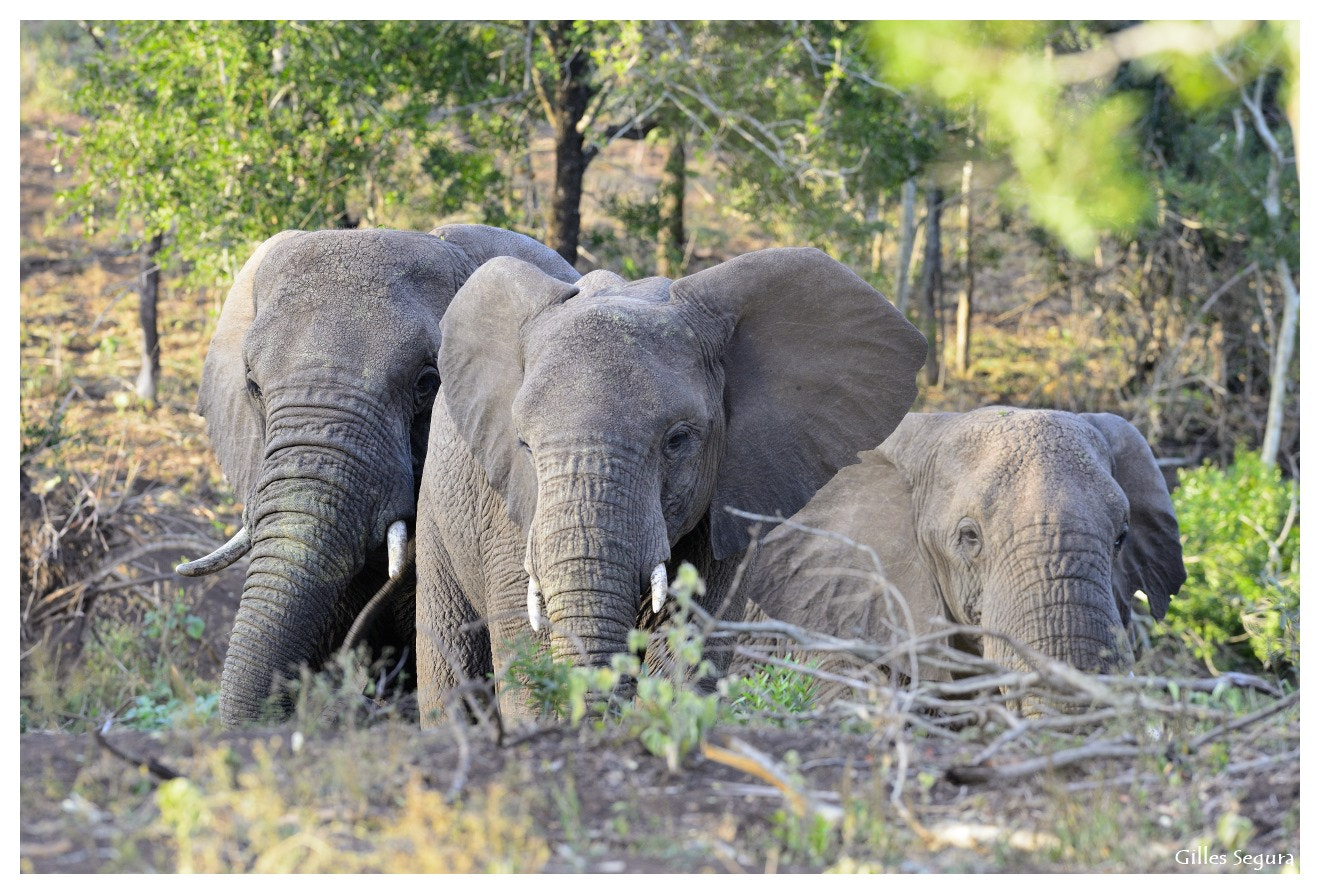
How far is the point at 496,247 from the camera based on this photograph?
6621 millimetres

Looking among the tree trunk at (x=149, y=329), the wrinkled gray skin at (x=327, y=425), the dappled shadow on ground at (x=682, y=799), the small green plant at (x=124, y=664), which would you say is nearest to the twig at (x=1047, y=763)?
the dappled shadow on ground at (x=682, y=799)

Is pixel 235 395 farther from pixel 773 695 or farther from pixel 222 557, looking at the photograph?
pixel 773 695

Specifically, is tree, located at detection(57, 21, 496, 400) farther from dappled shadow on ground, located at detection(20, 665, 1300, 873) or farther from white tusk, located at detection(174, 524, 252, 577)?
dappled shadow on ground, located at detection(20, 665, 1300, 873)

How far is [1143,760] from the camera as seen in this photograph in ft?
11.8

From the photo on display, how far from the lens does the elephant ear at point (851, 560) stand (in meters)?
6.30

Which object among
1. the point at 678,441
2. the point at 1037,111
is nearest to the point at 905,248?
the point at 1037,111

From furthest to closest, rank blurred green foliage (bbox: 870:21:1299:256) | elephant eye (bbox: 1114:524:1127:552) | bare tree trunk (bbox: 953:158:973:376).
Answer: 1. bare tree trunk (bbox: 953:158:973:376)
2. blurred green foliage (bbox: 870:21:1299:256)
3. elephant eye (bbox: 1114:524:1127:552)

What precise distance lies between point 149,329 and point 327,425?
9288mm

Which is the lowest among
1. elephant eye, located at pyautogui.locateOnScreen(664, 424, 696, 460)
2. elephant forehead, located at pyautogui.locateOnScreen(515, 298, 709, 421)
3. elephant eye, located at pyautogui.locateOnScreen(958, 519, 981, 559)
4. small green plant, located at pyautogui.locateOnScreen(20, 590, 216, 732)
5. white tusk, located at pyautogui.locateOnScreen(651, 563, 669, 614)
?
small green plant, located at pyautogui.locateOnScreen(20, 590, 216, 732)

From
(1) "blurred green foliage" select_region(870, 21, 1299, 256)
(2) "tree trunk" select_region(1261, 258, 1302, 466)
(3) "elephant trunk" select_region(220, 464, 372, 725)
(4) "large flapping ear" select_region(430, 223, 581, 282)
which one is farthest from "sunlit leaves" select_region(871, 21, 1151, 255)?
(3) "elephant trunk" select_region(220, 464, 372, 725)

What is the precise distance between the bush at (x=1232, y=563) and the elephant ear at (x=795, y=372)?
5106 millimetres

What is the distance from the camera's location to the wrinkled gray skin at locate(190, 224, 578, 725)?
5.75m

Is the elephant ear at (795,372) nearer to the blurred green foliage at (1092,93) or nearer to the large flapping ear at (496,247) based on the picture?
the large flapping ear at (496,247)

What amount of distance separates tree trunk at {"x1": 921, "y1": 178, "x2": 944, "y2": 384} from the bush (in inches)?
203
